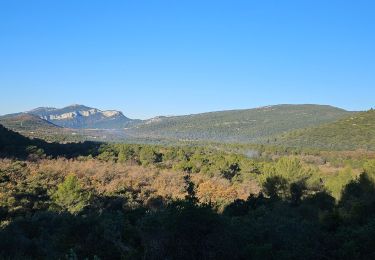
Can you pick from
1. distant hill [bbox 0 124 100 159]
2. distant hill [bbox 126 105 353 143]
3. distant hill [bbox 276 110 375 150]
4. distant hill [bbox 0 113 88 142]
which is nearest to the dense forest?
distant hill [bbox 0 124 100 159]

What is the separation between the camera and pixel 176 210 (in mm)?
13258

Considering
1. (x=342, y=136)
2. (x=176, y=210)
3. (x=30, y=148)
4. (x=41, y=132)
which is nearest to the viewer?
(x=176, y=210)

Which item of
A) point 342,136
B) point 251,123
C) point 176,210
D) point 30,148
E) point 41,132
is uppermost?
point 251,123

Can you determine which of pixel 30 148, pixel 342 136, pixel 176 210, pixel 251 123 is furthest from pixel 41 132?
pixel 176 210

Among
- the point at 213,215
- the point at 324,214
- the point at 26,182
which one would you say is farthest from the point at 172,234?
the point at 26,182

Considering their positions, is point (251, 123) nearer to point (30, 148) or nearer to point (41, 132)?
point (41, 132)

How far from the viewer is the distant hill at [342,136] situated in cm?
8638

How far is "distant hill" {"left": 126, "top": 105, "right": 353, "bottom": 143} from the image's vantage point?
146 m

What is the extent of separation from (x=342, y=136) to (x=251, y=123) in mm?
70219

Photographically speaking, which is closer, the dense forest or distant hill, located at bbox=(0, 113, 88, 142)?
the dense forest

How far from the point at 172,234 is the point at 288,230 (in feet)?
16.4

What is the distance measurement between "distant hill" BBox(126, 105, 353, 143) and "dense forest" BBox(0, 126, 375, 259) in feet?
265

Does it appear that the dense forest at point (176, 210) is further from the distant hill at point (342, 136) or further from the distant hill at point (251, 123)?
the distant hill at point (251, 123)

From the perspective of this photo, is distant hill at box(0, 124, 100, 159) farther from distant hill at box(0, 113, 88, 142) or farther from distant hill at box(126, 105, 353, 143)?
distant hill at box(126, 105, 353, 143)
